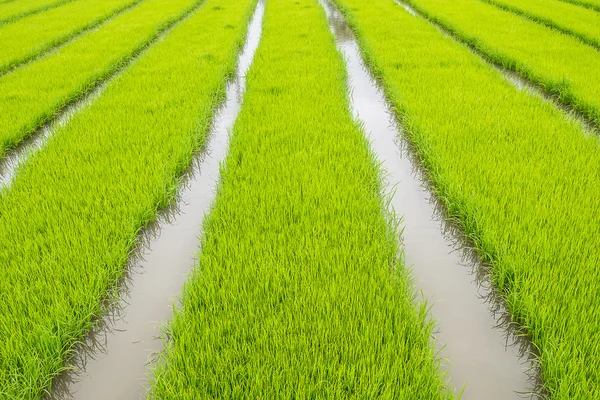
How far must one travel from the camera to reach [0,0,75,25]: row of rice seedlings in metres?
8.46

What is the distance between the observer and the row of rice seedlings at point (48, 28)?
582 cm

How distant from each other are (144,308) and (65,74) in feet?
13.5

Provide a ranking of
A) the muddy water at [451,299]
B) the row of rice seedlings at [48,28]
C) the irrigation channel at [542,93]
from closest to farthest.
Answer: the muddy water at [451,299] → the irrigation channel at [542,93] → the row of rice seedlings at [48,28]

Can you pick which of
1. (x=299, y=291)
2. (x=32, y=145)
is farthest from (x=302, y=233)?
(x=32, y=145)

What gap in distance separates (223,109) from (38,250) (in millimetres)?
2439

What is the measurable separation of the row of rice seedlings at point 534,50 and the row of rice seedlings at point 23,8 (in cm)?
826

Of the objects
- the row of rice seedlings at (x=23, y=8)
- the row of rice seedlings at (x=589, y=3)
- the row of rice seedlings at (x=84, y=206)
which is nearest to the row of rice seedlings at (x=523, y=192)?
the row of rice seedlings at (x=84, y=206)

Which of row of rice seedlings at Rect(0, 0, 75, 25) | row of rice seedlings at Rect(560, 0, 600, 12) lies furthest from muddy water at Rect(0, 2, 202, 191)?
row of rice seedlings at Rect(560, 0, 600, 12)

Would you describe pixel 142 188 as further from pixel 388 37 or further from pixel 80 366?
pixel 388 37

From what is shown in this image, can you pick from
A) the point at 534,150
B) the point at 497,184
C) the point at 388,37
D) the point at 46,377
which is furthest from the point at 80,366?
the point at 388,37

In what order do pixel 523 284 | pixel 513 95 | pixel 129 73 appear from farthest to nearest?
pixel 129 73, pixel 513 95, pixel 523 284

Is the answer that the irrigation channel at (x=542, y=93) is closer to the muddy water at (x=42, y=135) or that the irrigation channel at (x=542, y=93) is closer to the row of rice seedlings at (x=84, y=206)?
the row of rice seedlings at (x=84, y=206)

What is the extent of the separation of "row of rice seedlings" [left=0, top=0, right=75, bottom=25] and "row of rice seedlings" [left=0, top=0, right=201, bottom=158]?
2382 millimetres

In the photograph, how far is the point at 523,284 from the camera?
1.74 m
